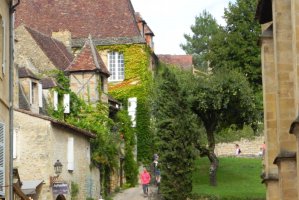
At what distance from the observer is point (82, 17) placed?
62.7 m

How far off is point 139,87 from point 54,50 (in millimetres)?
6579

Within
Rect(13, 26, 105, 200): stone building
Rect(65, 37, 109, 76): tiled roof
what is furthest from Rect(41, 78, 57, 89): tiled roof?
Rect(65, 37, 109, 76): tiled roof

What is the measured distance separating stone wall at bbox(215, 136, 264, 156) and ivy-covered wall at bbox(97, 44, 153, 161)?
886cm

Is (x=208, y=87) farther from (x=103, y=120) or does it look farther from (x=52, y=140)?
(x=52, y=140)

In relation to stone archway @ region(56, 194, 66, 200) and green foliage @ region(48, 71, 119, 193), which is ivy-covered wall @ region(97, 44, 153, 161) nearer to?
green foliage @ region(48, 71, 119, 193)

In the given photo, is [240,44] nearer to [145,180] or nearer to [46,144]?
[145,180]

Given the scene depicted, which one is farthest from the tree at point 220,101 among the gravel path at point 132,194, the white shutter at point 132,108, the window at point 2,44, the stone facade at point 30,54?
the window at point 2,44

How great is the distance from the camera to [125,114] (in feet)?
180

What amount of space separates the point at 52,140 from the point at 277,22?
19.4 m

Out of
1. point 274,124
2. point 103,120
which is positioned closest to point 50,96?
point 103,120

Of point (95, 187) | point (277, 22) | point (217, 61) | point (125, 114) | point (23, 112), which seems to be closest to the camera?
point (277, 22)

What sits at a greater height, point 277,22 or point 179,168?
point 277,22

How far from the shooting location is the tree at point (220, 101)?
49.4m

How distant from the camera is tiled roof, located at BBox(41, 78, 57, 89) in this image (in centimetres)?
4502
